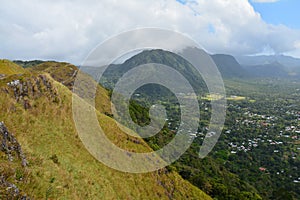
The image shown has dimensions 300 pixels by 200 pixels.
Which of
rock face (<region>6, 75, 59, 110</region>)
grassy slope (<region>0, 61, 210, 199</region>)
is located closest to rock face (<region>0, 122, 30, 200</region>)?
grassy slope (<region>0, 61, 210, 199</region>)

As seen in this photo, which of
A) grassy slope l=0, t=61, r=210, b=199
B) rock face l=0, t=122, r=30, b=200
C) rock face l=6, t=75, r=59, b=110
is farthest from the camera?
rock face l=6, t=75, r=59, b=110

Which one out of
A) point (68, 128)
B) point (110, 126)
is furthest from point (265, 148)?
point (68, 128)

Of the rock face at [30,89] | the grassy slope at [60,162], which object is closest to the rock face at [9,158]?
the grassy slope at [60,162]

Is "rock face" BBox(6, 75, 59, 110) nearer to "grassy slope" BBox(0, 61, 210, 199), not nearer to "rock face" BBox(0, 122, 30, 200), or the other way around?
"grassy slope" BBox(0, 61, 210, 199)

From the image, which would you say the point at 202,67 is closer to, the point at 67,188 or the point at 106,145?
the point at 106,145

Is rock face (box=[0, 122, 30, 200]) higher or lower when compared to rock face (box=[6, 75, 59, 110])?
lower

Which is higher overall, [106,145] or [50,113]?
[50,113]
